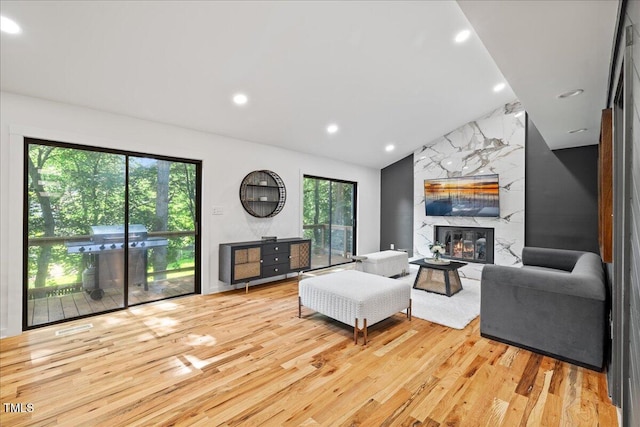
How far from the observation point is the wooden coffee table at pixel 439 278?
4.29 meters

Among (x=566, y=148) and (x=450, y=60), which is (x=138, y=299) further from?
(x=566, y=148)

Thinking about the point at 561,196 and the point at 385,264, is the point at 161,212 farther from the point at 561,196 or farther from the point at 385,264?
the point at 561,196

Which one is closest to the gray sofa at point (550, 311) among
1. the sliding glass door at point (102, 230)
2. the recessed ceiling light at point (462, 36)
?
the recessed ceiling light at point (462, 36)

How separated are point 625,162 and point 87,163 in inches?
185

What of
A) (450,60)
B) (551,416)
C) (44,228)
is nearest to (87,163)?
(44,228)

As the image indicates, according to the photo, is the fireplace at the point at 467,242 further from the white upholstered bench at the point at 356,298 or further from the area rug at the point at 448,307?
the white upholstered bench at the point at 356,298

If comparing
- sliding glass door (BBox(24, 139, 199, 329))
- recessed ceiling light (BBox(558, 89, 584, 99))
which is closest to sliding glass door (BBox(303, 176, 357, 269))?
sliding glass door (BBox(24, 139, 199, 329))

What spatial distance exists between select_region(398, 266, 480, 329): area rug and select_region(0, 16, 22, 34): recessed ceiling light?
15.2 feet

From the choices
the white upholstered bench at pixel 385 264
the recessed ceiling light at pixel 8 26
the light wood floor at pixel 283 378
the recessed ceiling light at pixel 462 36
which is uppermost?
the recessed ceiling light at pixel 462 36

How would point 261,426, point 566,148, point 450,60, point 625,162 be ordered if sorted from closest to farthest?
point 625,162
point 261,426
point 450,60
point 566,148

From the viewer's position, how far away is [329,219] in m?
6.49

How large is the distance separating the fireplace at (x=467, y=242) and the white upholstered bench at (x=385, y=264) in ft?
4.13

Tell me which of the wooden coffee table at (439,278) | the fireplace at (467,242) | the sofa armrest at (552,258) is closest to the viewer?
the sofa armrest at (552,258)

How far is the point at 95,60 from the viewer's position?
271 centimetres
